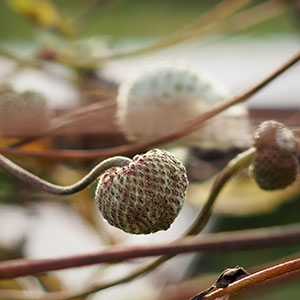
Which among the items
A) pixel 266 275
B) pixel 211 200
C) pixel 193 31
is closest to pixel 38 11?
pixel 193 31

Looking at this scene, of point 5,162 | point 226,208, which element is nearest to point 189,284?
point 226,208

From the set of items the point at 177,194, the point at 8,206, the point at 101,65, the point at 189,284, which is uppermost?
the point at 101,65

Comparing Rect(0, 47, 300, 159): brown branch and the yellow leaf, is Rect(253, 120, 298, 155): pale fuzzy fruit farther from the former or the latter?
the yellow leaf

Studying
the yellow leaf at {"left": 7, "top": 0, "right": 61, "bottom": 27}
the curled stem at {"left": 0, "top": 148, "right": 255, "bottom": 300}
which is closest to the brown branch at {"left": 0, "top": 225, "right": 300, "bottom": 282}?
the curled stem at {"left": 0, "top": 148, "right": 255, "bottom": 300}

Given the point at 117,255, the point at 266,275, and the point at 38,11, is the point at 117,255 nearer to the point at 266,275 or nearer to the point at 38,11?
the point at 266,275

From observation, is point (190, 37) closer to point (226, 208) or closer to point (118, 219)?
point (226, 208)

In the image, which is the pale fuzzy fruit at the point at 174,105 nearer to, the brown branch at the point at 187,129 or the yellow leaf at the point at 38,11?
the brown branch at the point at 187,129

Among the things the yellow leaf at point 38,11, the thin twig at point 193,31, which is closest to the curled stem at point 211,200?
the thin twig at point 193,31
